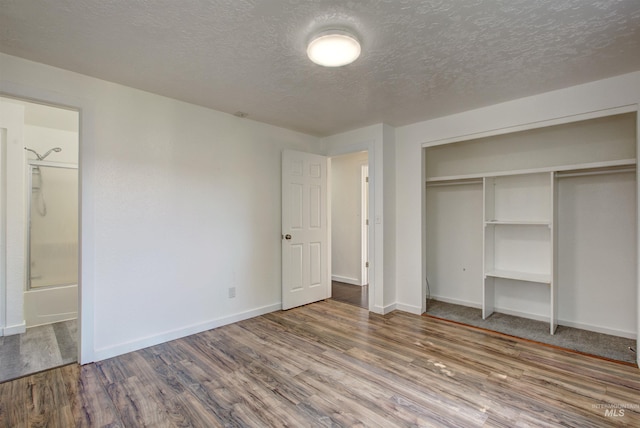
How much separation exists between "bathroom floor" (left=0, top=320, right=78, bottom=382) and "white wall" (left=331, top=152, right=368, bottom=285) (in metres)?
3.91

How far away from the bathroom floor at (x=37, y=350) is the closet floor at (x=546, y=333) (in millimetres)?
3835

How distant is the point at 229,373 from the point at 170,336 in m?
1.00

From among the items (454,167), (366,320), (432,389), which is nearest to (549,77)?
(454,167)

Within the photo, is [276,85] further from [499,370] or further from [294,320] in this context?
[499,370]

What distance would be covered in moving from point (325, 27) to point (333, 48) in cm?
14

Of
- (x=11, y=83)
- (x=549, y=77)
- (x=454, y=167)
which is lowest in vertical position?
(x=454, y=167)

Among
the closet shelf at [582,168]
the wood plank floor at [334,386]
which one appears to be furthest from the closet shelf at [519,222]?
the wood plank floor at [334,386]

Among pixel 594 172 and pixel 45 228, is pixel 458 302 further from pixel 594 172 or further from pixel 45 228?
pixel 45 228

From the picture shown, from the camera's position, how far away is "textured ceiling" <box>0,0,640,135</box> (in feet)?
5.77

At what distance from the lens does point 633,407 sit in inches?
78.2

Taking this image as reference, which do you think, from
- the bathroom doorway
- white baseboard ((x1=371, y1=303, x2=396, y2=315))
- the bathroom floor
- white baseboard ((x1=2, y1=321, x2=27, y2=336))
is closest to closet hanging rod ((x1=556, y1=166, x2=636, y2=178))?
white baseboard ((x1=371, y1=303, x2=396, y2=315))

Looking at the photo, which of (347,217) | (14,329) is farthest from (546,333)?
→ (14,329)

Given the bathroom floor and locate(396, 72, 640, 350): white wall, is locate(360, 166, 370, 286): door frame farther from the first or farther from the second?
the bathroom floor

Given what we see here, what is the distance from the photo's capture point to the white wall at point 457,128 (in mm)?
2635
